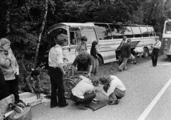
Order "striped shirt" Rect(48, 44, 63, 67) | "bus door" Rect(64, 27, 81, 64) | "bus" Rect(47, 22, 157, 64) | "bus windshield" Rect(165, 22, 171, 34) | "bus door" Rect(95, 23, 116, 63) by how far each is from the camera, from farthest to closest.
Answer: "bus windshield" Rect(165, 22, 171, 34), "bus door" Rect(95, 23, 116, 63), "bus" Rect(47, 22, 157, 64), "bus door" Rect(64, 27, 81, 64), "striped shirt" Rect(48, 44, 63, 67)

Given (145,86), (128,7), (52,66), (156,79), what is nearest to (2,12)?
(52,66)

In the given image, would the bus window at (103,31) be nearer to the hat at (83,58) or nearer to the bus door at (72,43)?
the bus door at (72,43)

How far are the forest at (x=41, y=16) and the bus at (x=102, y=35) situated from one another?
0.69m

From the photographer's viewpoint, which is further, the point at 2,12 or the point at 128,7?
the point at 128,7

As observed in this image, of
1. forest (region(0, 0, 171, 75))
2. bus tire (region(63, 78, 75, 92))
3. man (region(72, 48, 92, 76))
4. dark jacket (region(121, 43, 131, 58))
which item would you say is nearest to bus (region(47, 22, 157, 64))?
forest (region(0, 0, 171, 75))

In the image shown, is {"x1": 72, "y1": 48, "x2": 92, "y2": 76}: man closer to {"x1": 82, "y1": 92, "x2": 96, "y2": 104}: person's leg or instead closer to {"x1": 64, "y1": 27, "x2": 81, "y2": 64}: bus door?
{"x1": 82, "y1": 92, "x2": 96, "y2": 104}: person's leg

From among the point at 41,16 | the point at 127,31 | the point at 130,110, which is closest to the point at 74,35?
the point at 41,16

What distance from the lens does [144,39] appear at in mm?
15547

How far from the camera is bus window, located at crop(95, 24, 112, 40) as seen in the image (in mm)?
11248

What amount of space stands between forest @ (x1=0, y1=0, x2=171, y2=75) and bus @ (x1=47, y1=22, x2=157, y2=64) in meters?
0.69

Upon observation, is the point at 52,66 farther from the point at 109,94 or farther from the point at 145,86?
the point at 145,86

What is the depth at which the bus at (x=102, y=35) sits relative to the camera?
941 cm

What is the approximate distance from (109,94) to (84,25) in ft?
A: 18.5

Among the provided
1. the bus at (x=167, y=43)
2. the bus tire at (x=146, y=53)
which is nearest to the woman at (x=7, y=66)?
the bus at (x=167, y=43)
